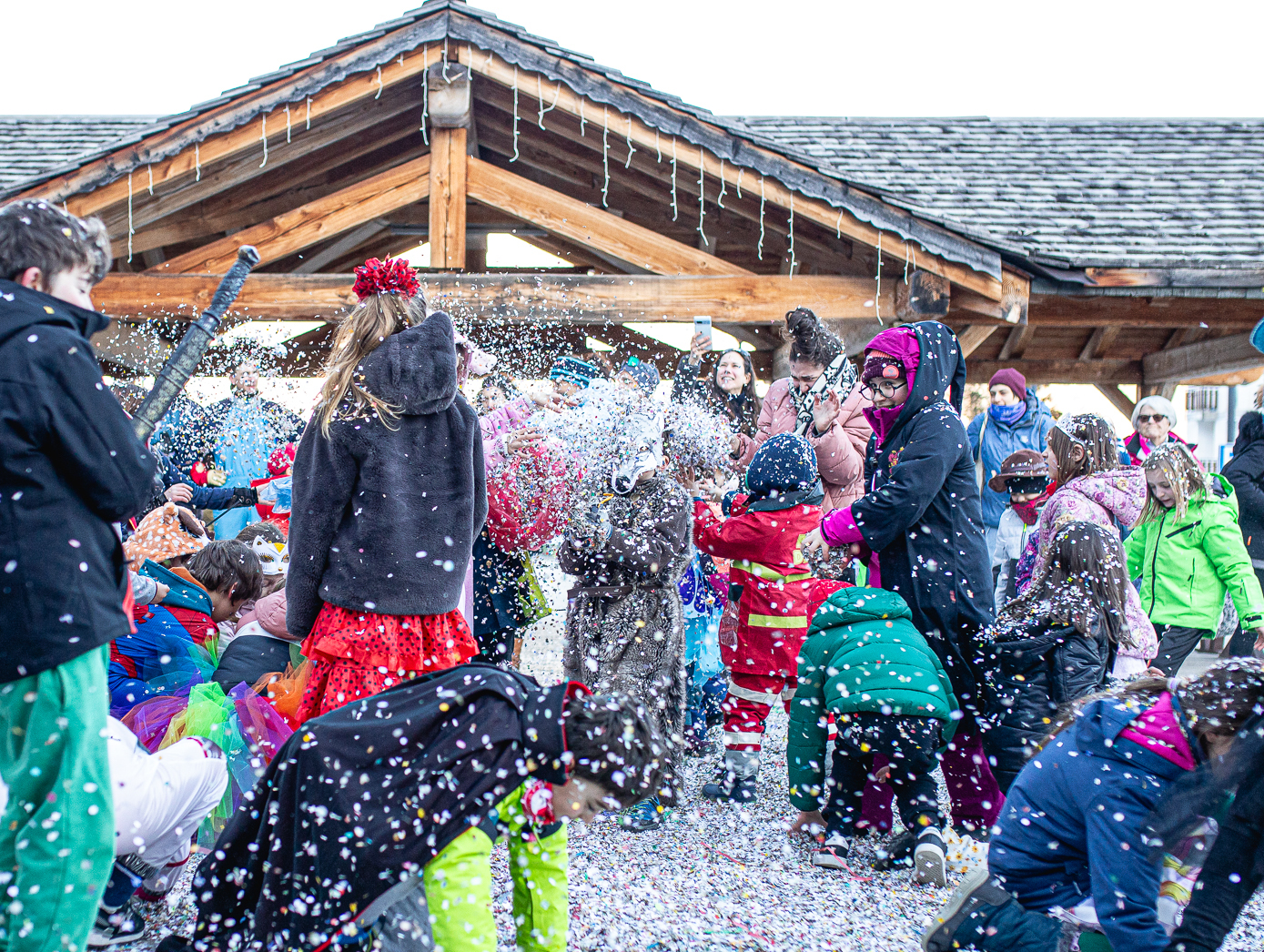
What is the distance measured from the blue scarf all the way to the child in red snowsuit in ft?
11.2

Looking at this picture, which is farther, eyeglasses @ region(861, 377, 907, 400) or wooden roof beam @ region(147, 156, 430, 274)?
wooden roof beam @ region(147, 156, 430, 274)

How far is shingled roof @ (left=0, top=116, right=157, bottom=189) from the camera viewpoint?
32.0 feet

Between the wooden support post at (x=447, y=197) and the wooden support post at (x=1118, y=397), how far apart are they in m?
7.66

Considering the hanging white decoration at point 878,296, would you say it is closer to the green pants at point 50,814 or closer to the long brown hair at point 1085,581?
the long brown hair at point 1085,581

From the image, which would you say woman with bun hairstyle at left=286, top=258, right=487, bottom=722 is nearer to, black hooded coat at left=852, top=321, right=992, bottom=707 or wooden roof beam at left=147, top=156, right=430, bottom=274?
black hooded coat at left=852, top=321, right=992, bottom=707

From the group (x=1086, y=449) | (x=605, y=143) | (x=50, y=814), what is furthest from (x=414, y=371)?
(x=605, y=143)

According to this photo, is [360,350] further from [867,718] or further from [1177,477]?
[1177,477]

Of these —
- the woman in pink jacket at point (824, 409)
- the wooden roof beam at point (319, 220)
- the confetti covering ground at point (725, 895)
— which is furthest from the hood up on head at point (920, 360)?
the wooden roof beam at point (319, 220)

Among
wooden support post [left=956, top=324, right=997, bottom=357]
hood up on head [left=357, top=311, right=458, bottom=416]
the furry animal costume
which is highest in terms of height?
wooden support post [left=956, top=324, right=997, bottom=357]

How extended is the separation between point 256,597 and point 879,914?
9.19 ft

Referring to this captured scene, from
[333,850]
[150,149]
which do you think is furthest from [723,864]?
[150,149]

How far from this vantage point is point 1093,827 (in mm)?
2211

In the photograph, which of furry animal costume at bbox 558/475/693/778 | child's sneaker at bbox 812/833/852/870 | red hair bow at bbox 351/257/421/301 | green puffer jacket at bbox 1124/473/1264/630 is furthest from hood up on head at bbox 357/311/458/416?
green puffer jacket at bbox 1124/473/1264/630

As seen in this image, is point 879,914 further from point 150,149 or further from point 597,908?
point 150,149
